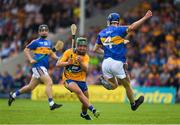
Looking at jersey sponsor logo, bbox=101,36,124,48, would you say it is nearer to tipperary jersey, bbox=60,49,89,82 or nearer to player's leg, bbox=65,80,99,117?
tipperary jersey, bbox=60,49,89,82

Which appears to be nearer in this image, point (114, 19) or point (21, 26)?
point (114, 19)

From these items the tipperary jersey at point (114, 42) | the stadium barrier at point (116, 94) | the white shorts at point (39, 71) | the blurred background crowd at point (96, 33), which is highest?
the tipperary jersey at point (114, 42)

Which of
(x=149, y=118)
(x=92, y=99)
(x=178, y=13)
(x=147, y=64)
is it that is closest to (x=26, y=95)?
(x=92, y=99)

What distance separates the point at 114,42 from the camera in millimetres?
18531

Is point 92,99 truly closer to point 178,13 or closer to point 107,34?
point 178,13

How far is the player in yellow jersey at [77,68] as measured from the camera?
1752cm

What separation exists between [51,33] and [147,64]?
27.2ft

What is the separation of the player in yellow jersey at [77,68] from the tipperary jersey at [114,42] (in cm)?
97

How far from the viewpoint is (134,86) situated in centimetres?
3186

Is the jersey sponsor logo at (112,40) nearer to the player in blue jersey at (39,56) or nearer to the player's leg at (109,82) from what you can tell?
the player's leg at (109,82)

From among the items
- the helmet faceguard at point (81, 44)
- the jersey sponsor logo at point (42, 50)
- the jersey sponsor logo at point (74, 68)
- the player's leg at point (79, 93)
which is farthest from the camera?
the jersey sponsor logo at point (42, 50)

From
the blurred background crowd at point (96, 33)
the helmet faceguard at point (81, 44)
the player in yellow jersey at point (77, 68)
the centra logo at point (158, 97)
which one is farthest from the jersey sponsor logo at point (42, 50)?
the blurred background crowd at point (96, 33)

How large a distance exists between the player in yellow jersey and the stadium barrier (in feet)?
44.0

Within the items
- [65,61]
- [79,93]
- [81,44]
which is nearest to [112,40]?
[81,44]
